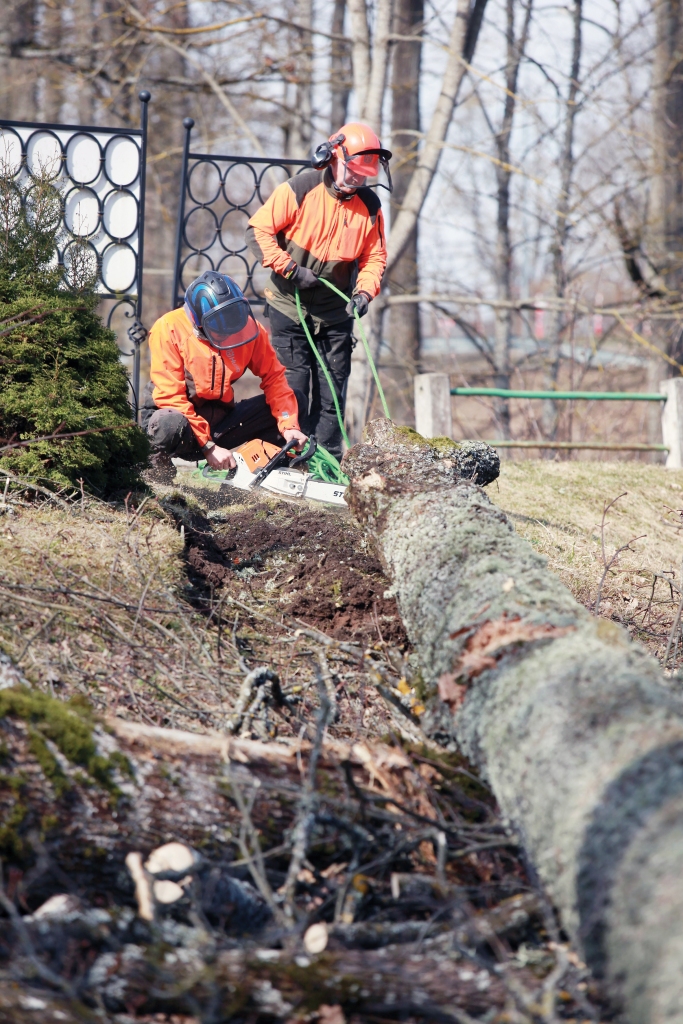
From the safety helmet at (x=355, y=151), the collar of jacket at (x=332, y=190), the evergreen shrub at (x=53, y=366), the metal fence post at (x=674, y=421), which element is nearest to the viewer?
the evergreen shrub at (x=53, y=366)

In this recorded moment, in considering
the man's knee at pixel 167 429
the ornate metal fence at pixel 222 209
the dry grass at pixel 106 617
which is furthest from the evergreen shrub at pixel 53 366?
the ornate metal fence at pixel 222 209

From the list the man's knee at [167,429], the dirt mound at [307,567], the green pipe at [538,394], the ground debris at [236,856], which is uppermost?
the green pipe at [538,394]

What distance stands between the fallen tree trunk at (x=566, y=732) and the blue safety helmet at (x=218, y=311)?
93.4 inches

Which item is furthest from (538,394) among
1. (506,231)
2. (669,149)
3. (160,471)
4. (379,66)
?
(506,231)

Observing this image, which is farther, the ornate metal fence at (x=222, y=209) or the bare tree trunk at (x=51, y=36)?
→ the bare tree trunk at (x=51, y=36)

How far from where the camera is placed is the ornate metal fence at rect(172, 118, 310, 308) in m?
7.16

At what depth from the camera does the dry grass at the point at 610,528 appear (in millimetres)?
4359

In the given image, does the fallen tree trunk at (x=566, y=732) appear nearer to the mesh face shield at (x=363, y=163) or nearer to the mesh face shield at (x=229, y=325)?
the mesh face shield at (x=229, y=325)

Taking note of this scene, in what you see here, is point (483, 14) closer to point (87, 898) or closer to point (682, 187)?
point (682, 187)

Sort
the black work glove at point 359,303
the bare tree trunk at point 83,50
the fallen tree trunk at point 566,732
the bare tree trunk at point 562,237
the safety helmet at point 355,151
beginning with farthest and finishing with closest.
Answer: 1. the bare tree trunk at point 562,237
2. the bare tree trunk at point 83,50
3. the safety helmet at point 355,151
4. the black work glove at point 359,303
5. the fallen tree trunk at point 566,732

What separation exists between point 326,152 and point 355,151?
20cm

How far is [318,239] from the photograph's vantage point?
5.73m

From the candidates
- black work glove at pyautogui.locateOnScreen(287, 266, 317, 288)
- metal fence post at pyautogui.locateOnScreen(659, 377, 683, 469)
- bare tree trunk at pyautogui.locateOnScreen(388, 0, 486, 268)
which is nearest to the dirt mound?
black work glove at pyautogui.locateOnScreen(287, 266, 317, 288)

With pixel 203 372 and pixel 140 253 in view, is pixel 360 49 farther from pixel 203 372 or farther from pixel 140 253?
pixel 203 372
